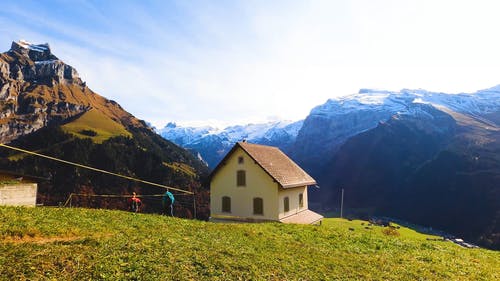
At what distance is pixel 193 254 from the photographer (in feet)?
53.5

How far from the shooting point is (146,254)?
50.3 feet

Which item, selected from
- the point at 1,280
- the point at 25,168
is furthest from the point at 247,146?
the point at 25,168

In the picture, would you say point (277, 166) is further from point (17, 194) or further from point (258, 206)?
point (17, 194)

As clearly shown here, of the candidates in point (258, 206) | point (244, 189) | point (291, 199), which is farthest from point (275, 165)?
point (258, 206)

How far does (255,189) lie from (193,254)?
33287mm

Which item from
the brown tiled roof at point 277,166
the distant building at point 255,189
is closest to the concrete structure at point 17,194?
the distant building at point 255,189

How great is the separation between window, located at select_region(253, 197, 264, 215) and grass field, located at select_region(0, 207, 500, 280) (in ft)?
71.3

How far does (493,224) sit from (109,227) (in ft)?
675

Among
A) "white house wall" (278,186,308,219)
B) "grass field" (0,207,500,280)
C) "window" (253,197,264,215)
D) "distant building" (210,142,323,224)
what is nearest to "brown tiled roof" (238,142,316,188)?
"distant building" (210,142,323,224)

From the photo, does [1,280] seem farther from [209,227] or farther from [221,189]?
[221,189]

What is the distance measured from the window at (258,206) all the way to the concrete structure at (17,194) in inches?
1066

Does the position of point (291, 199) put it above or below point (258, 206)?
above

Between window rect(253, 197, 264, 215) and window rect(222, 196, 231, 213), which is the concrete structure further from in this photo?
window rect(253, 197, 264, 215)

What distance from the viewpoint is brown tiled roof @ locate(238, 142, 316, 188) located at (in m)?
48.2
